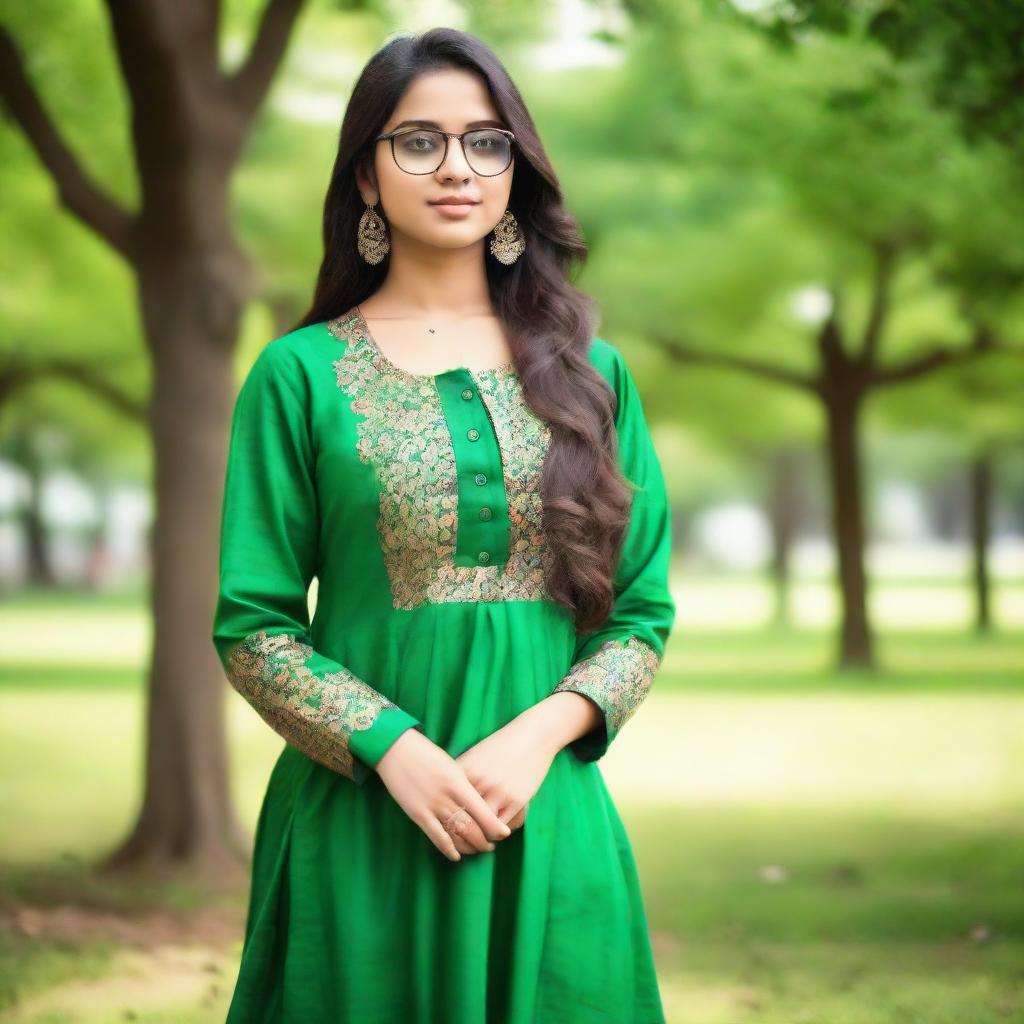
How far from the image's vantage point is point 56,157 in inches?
240

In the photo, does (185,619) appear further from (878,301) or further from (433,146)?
(878,301)

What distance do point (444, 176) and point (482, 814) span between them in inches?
36.0

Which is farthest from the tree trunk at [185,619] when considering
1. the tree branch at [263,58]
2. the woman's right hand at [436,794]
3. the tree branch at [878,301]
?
the tree branch at [878,301]

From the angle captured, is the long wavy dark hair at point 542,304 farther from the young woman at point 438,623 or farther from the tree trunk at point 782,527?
the tree trunk at point 782,527

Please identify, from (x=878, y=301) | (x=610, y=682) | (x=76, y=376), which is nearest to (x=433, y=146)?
(x=610, y=682)

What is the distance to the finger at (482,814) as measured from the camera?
1.96 meters

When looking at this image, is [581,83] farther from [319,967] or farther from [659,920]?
[319,967]

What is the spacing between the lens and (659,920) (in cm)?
561

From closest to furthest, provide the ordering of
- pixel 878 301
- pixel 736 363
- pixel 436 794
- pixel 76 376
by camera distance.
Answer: pixel 436 794
pixel 878 301
pixel 736 363
pixel 76 376

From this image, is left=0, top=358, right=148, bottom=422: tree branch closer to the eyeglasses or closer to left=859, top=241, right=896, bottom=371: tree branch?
left=859, top=241, right=896, bottom=371: tree branch

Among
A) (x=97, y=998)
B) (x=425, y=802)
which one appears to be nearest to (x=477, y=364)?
(x=425, y=802)

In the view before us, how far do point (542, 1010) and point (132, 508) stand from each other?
52.3 m

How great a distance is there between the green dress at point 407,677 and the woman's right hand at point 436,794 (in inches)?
1.5

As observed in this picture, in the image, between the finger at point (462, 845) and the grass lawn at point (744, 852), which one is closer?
the finger at point (462, 845)
